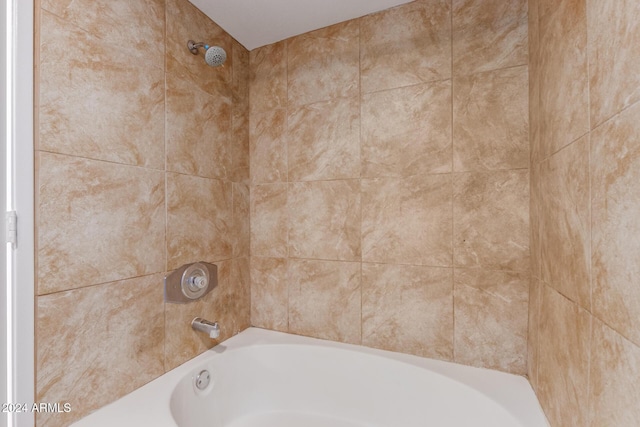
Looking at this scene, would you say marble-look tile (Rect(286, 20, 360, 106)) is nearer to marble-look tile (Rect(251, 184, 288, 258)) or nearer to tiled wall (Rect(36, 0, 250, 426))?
tiled wall (Rect(36, 0, 250, 426))

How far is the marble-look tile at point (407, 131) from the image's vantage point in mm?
1266

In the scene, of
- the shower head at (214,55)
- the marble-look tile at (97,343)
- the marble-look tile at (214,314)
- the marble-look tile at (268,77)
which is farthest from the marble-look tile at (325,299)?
the shower head at (214,55)

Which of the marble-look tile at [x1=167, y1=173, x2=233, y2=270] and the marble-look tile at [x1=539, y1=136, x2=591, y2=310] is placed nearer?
the marble-look tile at [x1=539, y1=136, x2=591, y2=310]

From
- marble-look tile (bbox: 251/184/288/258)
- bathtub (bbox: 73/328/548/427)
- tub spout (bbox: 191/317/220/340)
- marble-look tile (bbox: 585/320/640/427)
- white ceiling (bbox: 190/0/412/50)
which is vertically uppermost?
white ceiling (bbox: 190/0/412/50)

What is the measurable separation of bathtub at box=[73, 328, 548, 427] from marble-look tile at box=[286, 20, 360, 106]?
124cm

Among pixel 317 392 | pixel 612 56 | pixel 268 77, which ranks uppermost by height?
pixel 268 77

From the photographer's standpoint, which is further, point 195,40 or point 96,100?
point 195,40

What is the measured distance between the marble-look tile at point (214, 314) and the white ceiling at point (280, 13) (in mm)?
1171

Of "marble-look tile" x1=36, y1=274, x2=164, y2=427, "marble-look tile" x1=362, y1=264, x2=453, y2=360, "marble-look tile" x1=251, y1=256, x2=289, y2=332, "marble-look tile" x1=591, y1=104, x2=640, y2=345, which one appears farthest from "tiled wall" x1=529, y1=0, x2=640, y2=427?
"marble-look tile" x1=36, y1=274, x2=164, y2=427

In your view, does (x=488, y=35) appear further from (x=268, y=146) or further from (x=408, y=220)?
(x=268, y=146)

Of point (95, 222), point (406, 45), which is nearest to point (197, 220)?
point (95, 222)

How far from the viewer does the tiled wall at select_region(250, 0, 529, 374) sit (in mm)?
1181

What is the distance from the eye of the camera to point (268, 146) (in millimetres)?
1627

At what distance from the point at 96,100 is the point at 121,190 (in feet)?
0.97
